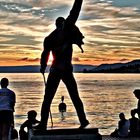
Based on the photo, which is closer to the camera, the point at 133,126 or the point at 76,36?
the point at 76,36

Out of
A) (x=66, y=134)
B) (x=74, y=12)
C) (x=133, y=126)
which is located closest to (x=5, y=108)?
(x=66, y=134)

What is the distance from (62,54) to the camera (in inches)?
449

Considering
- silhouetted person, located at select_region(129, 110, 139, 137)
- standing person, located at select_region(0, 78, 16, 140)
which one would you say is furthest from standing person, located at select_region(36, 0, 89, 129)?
silhouetted person, located at select_region(129, 110, 139, 137)

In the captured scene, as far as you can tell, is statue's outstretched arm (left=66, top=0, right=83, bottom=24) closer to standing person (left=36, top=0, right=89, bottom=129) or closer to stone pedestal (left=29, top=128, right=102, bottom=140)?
standing person (left=36, top=0, right=89, bottom=129)

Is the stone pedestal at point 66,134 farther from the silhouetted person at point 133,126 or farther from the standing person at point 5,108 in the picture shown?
the silhouetted person at point 133,126

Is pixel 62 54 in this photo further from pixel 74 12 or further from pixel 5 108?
pixel 5 108

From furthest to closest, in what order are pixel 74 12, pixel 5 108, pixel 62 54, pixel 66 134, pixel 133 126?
1. pixel 133 126
2. pixel 5 108
3. pixel 62 54
4. pixel 74 12
5. pixel 66 134

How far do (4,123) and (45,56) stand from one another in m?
1.86

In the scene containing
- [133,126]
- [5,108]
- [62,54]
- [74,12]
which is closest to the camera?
[74,12]

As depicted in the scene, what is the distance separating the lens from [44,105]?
11570mm

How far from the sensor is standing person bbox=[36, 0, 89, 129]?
37.3ft

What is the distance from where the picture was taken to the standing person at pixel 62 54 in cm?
1136

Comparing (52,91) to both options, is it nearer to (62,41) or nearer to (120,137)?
(62,41)

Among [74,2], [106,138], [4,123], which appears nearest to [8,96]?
[4,123]
